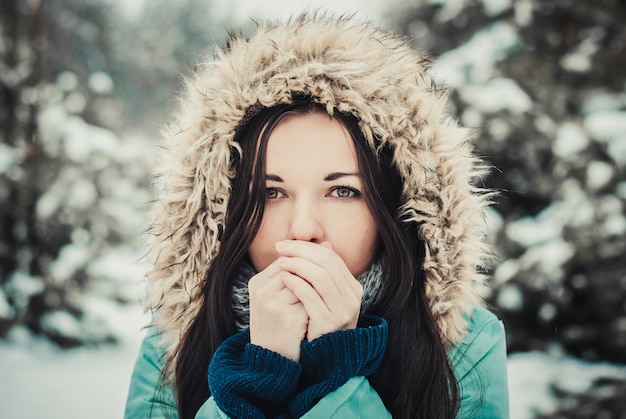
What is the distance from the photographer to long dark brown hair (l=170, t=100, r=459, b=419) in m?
1.53

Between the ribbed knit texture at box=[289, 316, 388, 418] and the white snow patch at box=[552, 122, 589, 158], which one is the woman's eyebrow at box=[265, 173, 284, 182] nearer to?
the ribbed knit texture at box=[289, 316, 388, 418]

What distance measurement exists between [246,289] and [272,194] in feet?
1.13

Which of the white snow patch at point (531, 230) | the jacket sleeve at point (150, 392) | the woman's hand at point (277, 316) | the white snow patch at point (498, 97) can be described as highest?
the white snow patch at point (498, 97)

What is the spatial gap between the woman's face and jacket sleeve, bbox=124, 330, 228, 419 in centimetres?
64

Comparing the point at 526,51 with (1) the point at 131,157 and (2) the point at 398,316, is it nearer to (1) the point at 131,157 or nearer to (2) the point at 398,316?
(2) the point at 398,316

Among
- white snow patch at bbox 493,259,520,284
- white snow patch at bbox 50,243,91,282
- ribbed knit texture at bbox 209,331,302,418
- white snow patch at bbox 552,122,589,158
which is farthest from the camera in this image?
white snow patch at bbox 50,243,91,282

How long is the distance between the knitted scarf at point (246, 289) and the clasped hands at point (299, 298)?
0.17m

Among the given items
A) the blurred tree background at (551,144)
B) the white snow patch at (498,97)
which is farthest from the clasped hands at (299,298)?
the white snow patch at (498,97)

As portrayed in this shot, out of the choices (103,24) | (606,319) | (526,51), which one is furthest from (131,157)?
(606,319)

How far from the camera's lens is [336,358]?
4.51 ft

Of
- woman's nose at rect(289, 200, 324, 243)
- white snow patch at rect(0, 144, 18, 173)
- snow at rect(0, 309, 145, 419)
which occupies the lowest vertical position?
snow at rect(0, 309, 145, 419)

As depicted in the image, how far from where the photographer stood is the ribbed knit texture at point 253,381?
1.33 metres

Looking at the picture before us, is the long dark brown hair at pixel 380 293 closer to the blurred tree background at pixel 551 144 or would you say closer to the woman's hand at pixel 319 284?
the woman's hand at pixel 319 284

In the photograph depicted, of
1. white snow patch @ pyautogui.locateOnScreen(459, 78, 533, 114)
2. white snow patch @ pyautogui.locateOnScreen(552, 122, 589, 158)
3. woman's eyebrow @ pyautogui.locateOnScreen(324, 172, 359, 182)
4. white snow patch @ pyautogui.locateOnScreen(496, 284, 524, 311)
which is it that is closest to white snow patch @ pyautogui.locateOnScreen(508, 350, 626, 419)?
white snow patch @ pyautogui.locateOnScreen(496, 284, 524, 311)
